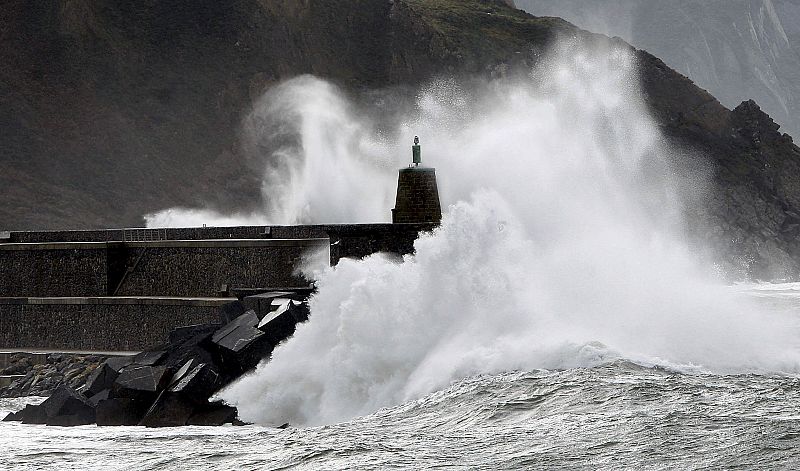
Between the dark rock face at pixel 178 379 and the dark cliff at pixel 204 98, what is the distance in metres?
29.3

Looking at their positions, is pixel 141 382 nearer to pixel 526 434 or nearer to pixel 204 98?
pixel 526 434

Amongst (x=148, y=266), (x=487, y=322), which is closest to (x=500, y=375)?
(x=487, y=322)

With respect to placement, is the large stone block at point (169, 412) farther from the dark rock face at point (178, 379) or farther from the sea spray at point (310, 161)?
the sea spray at point (310, 161)

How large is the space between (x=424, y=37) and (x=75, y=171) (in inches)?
866

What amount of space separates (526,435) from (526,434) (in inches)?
1.2

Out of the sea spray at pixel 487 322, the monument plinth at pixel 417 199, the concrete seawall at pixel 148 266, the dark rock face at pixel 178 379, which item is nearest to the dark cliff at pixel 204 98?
the concrete seawall at pixel 148 266

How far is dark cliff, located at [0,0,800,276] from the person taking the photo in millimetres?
47594

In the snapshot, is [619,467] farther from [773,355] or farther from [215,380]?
[215,380]

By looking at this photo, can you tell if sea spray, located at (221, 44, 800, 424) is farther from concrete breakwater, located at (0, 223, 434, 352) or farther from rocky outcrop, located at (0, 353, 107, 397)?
rocky outcrop, located at (0, 353, 107, 397)

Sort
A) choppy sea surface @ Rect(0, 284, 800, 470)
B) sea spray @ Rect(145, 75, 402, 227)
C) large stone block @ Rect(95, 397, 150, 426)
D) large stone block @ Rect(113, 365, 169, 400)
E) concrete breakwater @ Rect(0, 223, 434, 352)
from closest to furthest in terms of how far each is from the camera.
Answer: choppy sea surface @ Rect(0, 284, 800, 470) < large stone block @ Rect(95, 397, 150, 426) < large stone block @ Rect(113, 365, 169, 400) < concrete breakwater @ Rect(0, 223, 434, 352) < sea spray @ Rect(145, 75, 402, 227)

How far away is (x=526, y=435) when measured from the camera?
9391 millimetres

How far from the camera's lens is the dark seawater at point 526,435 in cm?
849

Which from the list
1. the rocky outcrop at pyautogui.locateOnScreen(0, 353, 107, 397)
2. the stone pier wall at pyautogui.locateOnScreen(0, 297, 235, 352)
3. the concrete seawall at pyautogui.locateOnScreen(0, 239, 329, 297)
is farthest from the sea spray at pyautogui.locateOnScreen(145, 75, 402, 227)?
the rocky outcrop at pyautogui.locateOnScreen(0, 353, 107, 397)

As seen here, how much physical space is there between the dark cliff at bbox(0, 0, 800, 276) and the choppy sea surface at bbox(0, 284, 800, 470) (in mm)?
33523
